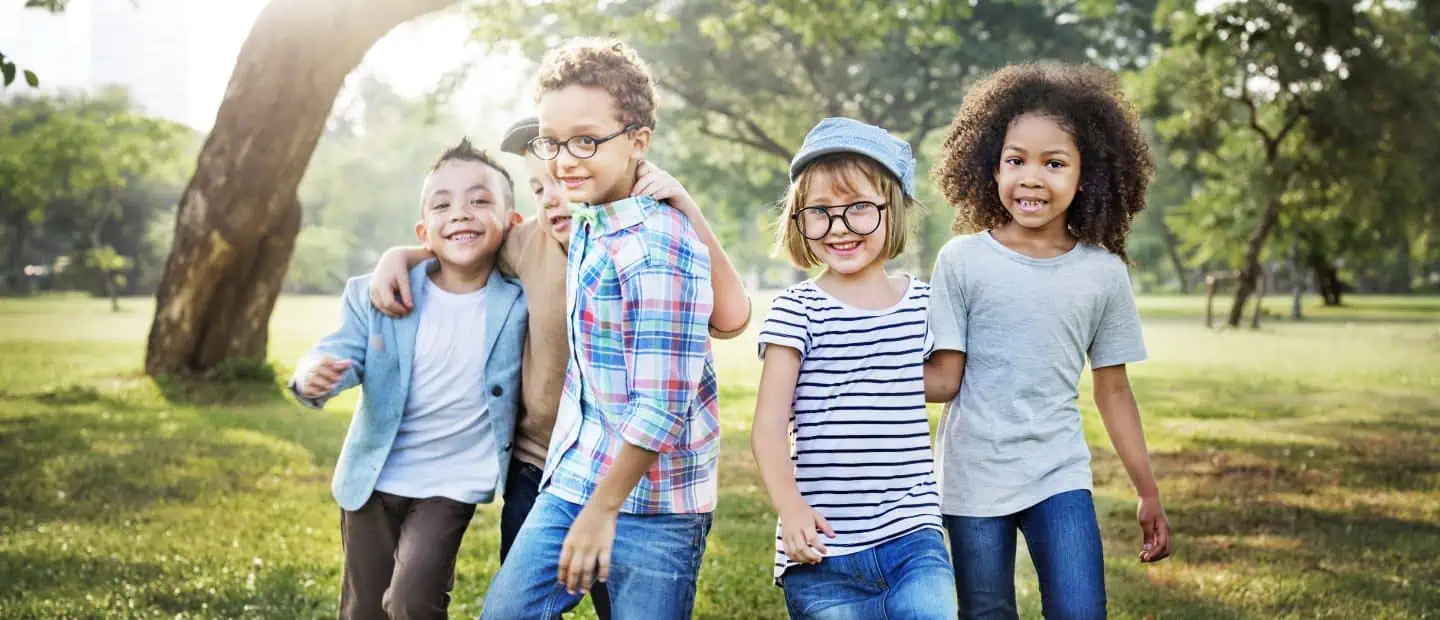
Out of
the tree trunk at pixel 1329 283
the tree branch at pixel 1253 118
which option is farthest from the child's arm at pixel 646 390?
the tree trunk at pixel 1329 283

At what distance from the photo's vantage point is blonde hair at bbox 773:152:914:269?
9.38 ft

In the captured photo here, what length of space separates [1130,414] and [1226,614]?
2.32m

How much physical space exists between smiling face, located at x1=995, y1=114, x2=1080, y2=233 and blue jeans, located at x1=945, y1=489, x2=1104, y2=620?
0.65m

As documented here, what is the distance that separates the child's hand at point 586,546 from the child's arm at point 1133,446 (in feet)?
4.21

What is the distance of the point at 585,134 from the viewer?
2.70 metres

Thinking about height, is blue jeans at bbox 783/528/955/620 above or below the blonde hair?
below

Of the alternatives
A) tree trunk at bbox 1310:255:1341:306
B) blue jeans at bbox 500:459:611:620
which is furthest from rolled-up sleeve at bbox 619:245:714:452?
tree trunk at bbox 1310:255:1341:306

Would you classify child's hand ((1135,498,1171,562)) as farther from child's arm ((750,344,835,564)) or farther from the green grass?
the green grass

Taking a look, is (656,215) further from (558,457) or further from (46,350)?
(46,350)

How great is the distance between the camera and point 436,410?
3.33m

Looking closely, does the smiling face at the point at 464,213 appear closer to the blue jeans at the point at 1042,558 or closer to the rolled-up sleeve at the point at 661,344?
the rolled-up sleeve at the point at 661,344

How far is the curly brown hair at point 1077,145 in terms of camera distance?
10.2 feet

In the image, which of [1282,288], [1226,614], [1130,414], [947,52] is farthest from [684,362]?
[1282,288]

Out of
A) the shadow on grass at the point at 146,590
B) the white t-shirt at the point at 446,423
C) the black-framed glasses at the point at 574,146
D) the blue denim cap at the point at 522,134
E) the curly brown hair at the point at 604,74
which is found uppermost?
the curly brown hair at the point at 604,74
